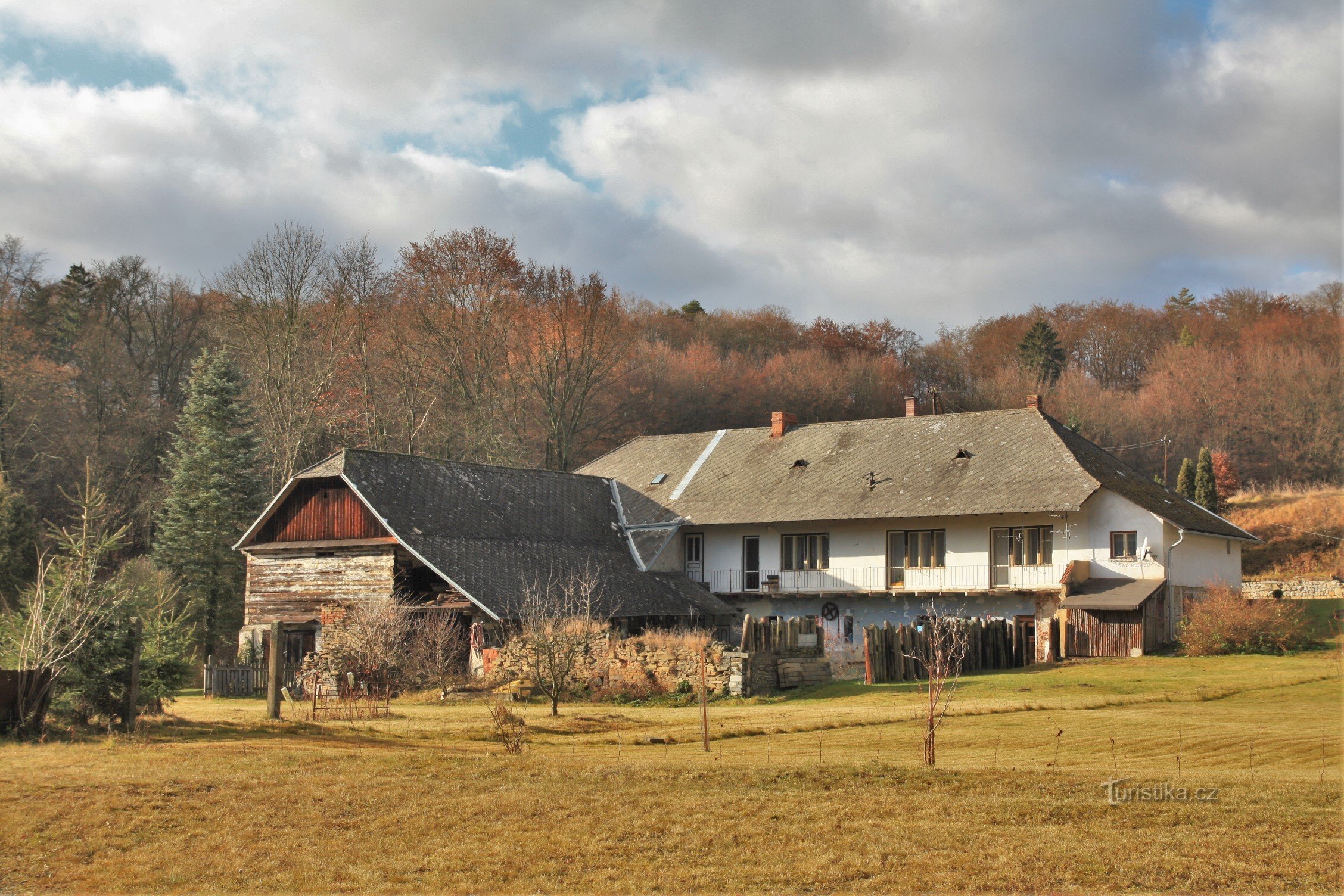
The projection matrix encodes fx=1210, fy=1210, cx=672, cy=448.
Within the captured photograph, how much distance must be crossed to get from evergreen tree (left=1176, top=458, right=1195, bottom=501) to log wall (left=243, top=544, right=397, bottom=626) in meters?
37.3

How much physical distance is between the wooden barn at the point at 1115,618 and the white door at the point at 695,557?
12060 mm

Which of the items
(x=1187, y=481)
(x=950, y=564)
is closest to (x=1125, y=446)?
(x=1187, y=481)

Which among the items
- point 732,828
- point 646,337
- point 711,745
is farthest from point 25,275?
point 732,828

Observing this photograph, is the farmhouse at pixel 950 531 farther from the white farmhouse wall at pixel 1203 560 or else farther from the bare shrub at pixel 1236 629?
the bare shrub at pixel 1236 629

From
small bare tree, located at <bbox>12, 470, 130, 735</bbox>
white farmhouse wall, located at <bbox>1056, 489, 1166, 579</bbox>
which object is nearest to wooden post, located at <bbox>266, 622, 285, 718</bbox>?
small bare tree, located at <bbox>12, 470, 130, 735</bbox>

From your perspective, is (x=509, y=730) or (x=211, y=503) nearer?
(x=509, y=730)

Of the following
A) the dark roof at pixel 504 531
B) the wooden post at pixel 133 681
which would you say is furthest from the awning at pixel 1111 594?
the wooden post at pixel 133 681

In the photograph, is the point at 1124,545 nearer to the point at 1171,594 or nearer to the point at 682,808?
the point at 1171,594

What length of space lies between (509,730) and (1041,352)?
59.1 m

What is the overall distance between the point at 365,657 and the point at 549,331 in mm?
28073

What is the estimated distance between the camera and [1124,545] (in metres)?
34.8

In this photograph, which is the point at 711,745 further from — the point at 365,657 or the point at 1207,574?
the point at 1207,574

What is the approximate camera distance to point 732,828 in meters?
11.9

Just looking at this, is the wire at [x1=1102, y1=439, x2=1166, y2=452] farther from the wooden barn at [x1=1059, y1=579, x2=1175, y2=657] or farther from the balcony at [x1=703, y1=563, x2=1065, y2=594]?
the wooden barn at [x1=1059, y1=579, x2=1175, y2=657]
